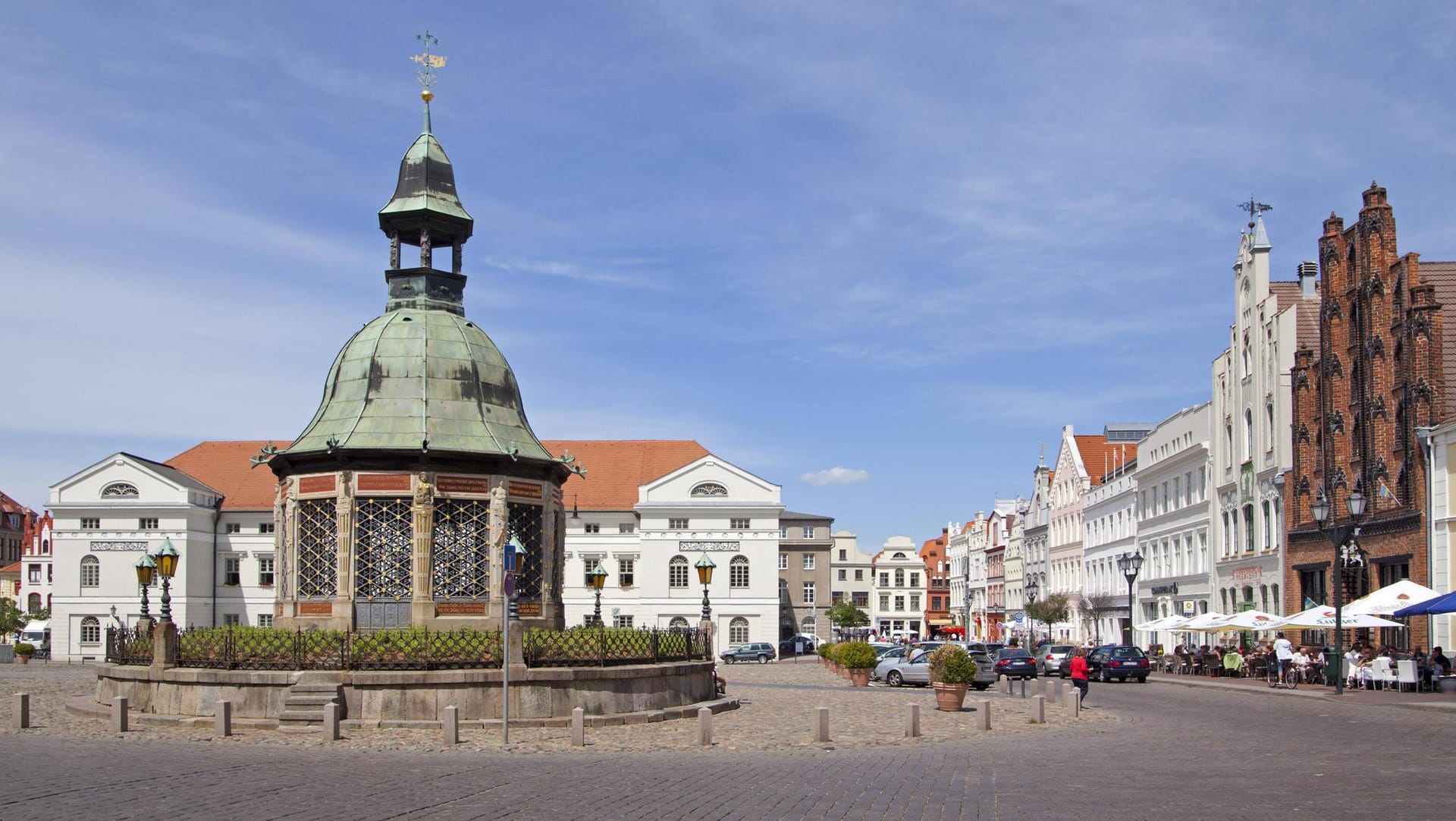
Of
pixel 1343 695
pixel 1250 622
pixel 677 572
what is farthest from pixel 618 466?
pixel 1343 695

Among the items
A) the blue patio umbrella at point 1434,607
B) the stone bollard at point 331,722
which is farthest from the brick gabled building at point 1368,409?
the stone bollard at point 331,722

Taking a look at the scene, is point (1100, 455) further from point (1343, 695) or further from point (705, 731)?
point (705, 731)

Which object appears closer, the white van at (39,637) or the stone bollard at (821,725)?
the stone bollard at (821,725)

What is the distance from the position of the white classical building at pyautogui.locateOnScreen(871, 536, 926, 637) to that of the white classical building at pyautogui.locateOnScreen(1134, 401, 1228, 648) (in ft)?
253

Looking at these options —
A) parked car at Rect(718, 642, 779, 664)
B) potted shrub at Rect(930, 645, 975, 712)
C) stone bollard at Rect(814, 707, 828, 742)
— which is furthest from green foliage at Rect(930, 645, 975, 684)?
parked car at Rect(718, 642, 779, 664)

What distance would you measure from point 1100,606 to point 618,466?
97.6 feet

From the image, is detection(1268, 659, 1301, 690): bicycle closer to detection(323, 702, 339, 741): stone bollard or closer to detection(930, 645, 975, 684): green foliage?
detection(930, 645, 975, 684): green foliage

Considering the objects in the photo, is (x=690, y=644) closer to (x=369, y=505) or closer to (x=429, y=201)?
(x=369, y=505)

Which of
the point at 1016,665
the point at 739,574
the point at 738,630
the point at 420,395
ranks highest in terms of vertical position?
the point at 420,395

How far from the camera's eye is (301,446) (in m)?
29.2

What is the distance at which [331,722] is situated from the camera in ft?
70.7

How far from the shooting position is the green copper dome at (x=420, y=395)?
29266mm

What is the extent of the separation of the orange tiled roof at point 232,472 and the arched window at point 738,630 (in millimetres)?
26747

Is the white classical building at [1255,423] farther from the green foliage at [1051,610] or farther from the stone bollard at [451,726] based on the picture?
the stone bollard at [451,726]
